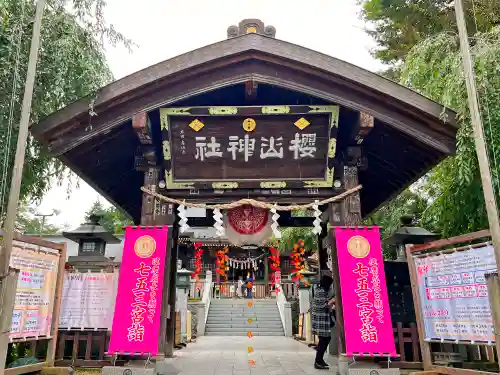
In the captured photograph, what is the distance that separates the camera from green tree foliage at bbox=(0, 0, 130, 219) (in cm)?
598

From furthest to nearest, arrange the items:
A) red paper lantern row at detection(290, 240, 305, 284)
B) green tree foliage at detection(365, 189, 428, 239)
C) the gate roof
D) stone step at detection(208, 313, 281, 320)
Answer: stone step at detection(208, 313, 281, 320) < green tree foliage at detection(365, 189, 428, 239) < red paper lantern row at detection(290, 240, 305, 284) < the gate roof

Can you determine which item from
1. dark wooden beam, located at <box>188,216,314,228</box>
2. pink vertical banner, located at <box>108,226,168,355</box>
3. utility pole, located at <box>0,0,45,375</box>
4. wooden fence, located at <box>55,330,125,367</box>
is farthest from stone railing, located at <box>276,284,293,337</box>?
utility pole, located at <box>0,0,45,375</box>

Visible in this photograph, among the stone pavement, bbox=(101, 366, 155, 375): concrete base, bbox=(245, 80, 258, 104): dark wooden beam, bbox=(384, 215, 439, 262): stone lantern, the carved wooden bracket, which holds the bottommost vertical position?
the stone pavement

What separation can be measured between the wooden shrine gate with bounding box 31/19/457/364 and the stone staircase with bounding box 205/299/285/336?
11657mm

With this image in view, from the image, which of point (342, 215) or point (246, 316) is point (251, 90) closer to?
point (342, 215)

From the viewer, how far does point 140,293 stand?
21.7 ft

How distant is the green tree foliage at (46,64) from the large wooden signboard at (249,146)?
5.25ft

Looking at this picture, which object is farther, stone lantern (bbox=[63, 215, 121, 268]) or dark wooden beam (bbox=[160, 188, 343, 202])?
stone lantern (bbox=[63, 215, 121, 268])

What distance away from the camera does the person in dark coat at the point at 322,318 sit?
8047mm

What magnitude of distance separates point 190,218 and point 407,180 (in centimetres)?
516

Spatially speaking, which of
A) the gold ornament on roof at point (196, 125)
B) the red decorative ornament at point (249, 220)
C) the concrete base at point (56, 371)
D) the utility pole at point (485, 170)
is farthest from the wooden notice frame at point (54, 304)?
the utility pole at point (485, 170)

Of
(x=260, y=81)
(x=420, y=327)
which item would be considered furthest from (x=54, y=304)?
(x=420, y=327)

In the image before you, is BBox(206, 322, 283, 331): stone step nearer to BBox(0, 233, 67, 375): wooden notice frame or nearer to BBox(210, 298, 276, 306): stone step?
BBox(210, 298, 276, 306): stone step

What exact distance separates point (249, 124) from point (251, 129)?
0.10 meters
